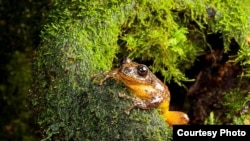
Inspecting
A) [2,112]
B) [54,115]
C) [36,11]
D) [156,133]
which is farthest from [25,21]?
[156,133]

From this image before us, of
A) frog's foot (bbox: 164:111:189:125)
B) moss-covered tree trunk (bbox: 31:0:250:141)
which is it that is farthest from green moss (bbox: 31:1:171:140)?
frog's foot (bbox: 164:111:189:125)

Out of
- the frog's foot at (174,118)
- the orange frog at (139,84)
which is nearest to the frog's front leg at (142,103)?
the orange frog at (139,84)

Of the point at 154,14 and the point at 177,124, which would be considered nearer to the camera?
the point at 177,124

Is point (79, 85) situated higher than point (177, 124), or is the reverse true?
point (79, 85)

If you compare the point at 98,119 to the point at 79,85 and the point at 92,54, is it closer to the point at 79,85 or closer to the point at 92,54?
the point at 79,85

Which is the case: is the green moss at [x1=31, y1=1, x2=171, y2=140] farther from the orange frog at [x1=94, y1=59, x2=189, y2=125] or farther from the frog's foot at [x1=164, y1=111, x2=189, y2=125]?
the frog's foot at [x1=164, y1=111, x2=189, y2=125]

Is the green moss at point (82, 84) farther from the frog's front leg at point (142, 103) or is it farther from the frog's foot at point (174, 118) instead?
the frog's foot at point (174, 118)

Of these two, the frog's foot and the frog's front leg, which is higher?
the frog's front leg

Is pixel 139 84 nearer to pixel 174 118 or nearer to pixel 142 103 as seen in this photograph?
pixel 142 103

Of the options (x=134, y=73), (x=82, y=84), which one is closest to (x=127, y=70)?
(x=134, y=73)
